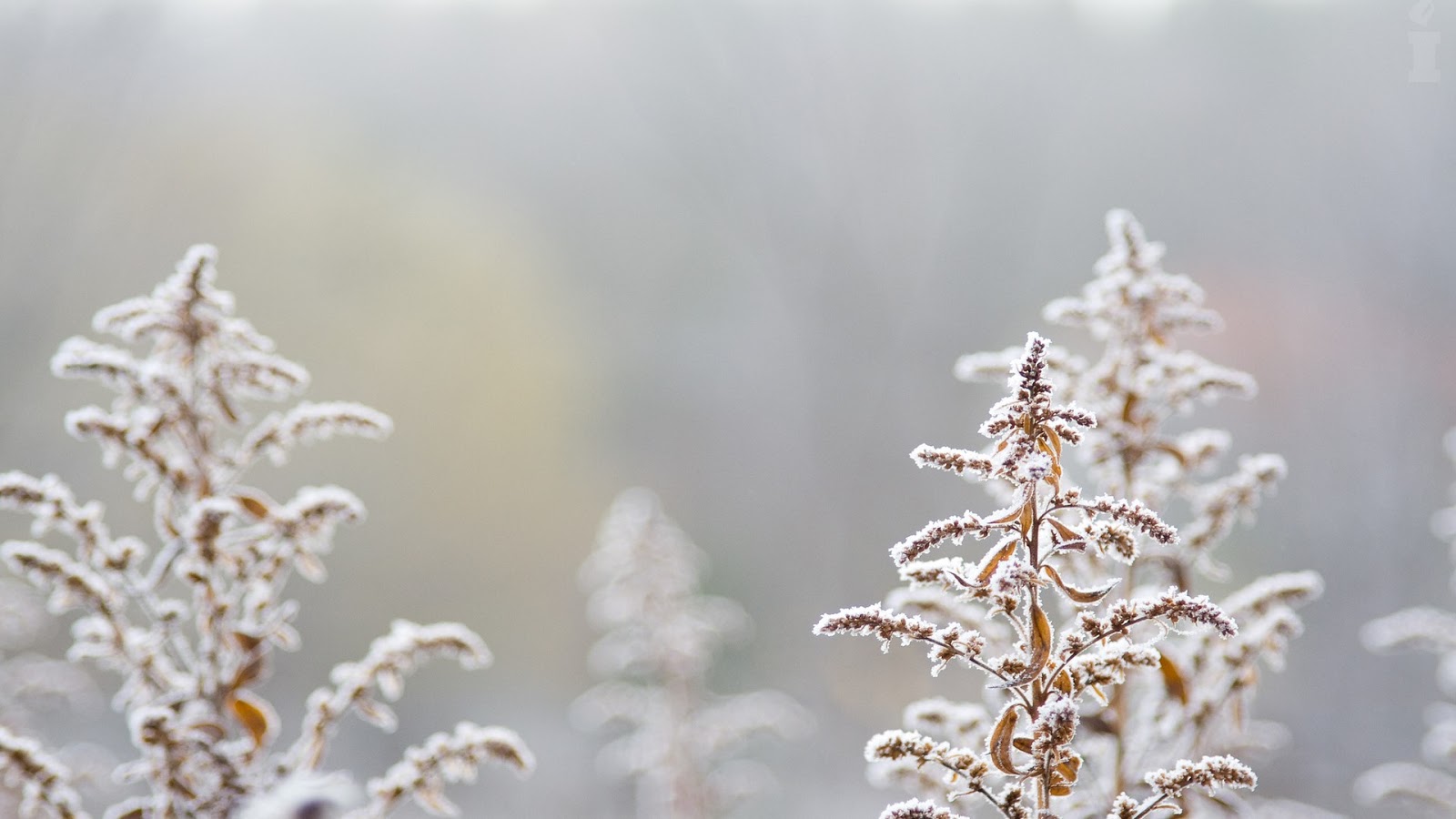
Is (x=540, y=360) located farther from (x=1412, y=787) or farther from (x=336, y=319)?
(x=1412, y=787)

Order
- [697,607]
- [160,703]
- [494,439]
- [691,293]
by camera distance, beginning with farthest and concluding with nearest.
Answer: [691,293]
[494,439]
[697,607]
[160,703]

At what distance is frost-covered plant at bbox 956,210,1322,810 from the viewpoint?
192 cm

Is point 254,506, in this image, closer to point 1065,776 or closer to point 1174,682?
point 1065,776

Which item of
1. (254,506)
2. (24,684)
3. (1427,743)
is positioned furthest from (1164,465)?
(24,684)

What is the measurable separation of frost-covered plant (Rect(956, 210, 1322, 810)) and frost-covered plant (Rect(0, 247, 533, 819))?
1.26 meters

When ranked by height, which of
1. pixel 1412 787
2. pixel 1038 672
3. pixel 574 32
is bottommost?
pixel 1038 672

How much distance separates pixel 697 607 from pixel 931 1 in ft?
23.7

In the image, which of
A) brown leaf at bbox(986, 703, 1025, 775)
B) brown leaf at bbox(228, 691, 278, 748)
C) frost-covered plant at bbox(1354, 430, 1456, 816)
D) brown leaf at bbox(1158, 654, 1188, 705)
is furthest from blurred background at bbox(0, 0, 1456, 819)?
brown leaf at bbox(986, 703, 1025, 775)

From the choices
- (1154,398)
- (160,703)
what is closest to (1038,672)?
(1154,398)

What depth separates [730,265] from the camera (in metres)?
10.3

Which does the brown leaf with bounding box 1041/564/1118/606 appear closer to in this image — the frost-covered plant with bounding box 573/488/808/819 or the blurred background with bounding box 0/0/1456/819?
the frost-covered plant with bounding box 573/488/808/819

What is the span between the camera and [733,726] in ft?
12.6

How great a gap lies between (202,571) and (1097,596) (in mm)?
1576

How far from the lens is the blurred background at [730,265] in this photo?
7820 mm
